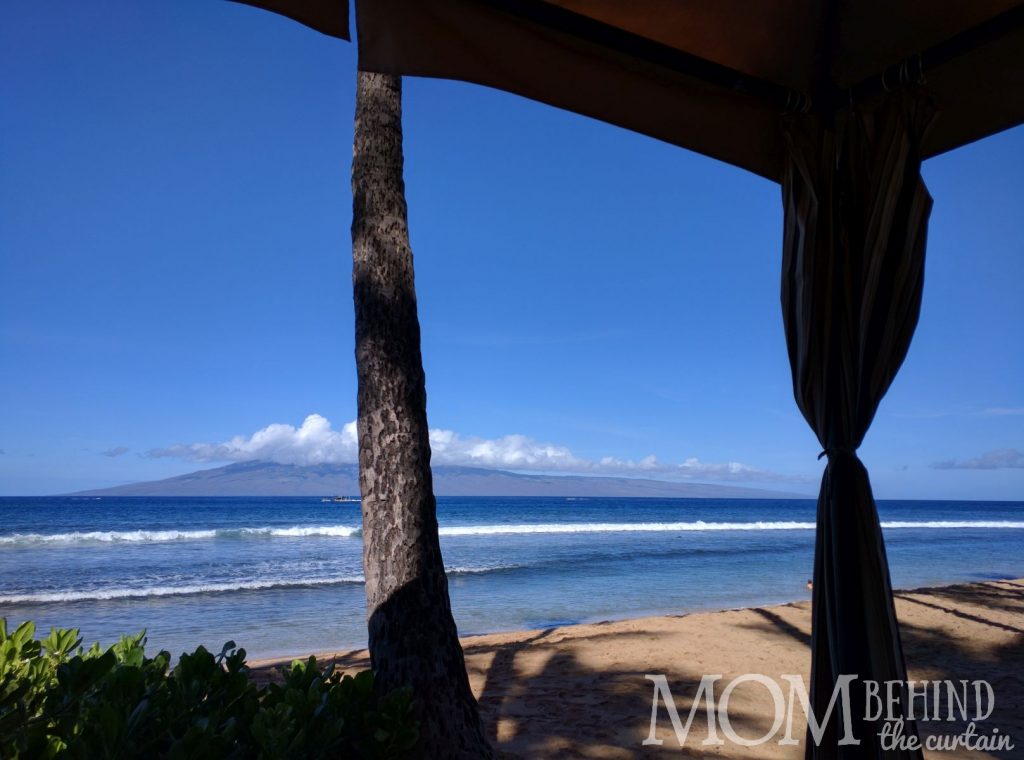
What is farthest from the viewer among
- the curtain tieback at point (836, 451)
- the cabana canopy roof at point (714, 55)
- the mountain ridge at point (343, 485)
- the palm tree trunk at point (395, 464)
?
the mountain ridge at point (343, 485)

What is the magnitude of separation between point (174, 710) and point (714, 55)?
2127 millimetres

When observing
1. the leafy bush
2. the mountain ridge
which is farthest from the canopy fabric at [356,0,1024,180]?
the mountain ridge

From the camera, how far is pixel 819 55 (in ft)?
6.11

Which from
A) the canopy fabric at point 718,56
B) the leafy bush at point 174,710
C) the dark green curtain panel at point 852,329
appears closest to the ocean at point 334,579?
the leafy bush at point 174,710

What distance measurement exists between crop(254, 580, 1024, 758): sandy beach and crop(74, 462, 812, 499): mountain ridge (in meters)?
81.2

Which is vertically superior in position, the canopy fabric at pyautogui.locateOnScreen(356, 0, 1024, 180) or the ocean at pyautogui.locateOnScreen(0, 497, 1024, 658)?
the canopy fabric at pyautogui.locateOnScreen(356, 0, 1024, 180)

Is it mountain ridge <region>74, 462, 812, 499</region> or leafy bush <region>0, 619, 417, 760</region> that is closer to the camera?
leafy bush <region>0, 619, 417, 760</region>

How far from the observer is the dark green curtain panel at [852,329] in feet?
5.08

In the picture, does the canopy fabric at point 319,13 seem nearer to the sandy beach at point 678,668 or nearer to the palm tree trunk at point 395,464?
the palm tree trunk at point 395,464

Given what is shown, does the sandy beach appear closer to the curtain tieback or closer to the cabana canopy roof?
the curtain tieback

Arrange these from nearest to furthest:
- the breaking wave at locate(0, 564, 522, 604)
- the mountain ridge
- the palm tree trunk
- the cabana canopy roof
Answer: the cabana canopy roof → the palm tree trunk → the breaking wave at locate(0, 564, 522, 604) → the mountain ridge

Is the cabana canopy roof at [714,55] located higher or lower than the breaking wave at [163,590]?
higher

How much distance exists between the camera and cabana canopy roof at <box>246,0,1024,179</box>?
145cm

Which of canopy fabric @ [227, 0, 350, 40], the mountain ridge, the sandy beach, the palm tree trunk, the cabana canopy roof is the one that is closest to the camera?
canopy fabric @ [227, 0, 350, 40]
